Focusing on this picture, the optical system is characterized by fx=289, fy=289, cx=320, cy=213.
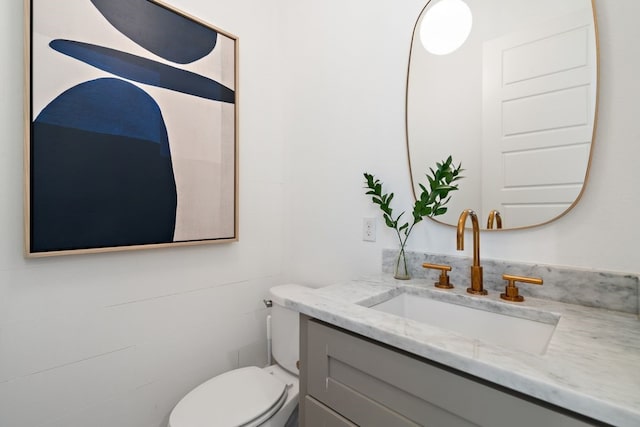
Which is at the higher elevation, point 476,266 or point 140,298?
point 476,266

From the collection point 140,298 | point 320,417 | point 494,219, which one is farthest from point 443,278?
point 140,298

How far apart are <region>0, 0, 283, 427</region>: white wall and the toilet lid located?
0.76ft

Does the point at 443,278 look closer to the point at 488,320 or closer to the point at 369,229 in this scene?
→ the point at 488,320

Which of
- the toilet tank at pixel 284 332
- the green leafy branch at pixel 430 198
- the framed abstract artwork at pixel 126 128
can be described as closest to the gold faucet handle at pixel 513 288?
the green leafy branch at pixel 430 198

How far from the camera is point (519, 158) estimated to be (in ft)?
2.85

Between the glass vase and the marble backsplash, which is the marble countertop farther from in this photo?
the glass vase

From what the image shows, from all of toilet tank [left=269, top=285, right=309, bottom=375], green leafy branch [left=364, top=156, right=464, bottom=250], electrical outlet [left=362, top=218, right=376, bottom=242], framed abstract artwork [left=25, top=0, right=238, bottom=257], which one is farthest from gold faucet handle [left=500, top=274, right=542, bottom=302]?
framed abstract artwork [left=25, top=0, right=238, bottom=257]

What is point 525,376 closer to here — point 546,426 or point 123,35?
point 546,426

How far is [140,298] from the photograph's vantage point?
1138mm

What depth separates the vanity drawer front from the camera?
683mm

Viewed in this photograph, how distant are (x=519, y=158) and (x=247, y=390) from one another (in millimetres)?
1238

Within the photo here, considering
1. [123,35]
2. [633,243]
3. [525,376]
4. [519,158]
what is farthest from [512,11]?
[123,35]

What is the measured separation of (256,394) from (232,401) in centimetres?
9

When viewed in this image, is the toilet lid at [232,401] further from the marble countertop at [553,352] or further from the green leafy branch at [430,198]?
the green leafy branch at [430,198]
